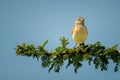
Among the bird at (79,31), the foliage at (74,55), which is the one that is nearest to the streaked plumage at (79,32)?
the bird at (79,31)

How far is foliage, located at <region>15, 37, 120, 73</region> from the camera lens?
5.25 meters

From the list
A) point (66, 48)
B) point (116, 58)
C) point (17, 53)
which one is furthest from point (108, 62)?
point (17, 53)

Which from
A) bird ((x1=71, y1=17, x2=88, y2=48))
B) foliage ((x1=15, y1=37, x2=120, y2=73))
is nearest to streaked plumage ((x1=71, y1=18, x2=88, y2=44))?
bird ((x1=71, y1=17, x2=88, y2=48))

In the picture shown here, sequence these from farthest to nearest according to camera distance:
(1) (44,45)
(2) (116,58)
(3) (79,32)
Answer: (3) (79,32) < (1) (44,45) < (2) (116,58)

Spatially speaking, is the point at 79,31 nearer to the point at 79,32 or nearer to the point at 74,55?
the point at 79,32

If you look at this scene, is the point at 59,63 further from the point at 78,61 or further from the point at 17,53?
the point at 17,53

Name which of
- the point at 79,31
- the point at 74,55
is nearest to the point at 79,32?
the point at 79,31

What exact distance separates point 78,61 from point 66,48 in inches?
14.8

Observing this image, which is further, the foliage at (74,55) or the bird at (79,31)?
the bird at (79,31)

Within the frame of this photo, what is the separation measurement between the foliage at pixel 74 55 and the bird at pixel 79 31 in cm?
591

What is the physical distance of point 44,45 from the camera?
5770 mm

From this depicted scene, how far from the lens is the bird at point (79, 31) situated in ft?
37.9

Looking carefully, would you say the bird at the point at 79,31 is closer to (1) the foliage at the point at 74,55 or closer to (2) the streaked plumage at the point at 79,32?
(2) the streaked plumage at the point at 79,32

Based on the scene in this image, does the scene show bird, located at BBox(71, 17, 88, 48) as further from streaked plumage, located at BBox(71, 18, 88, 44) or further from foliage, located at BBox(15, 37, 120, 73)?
foliage, located at BBox(15, 37, 120, 73)
